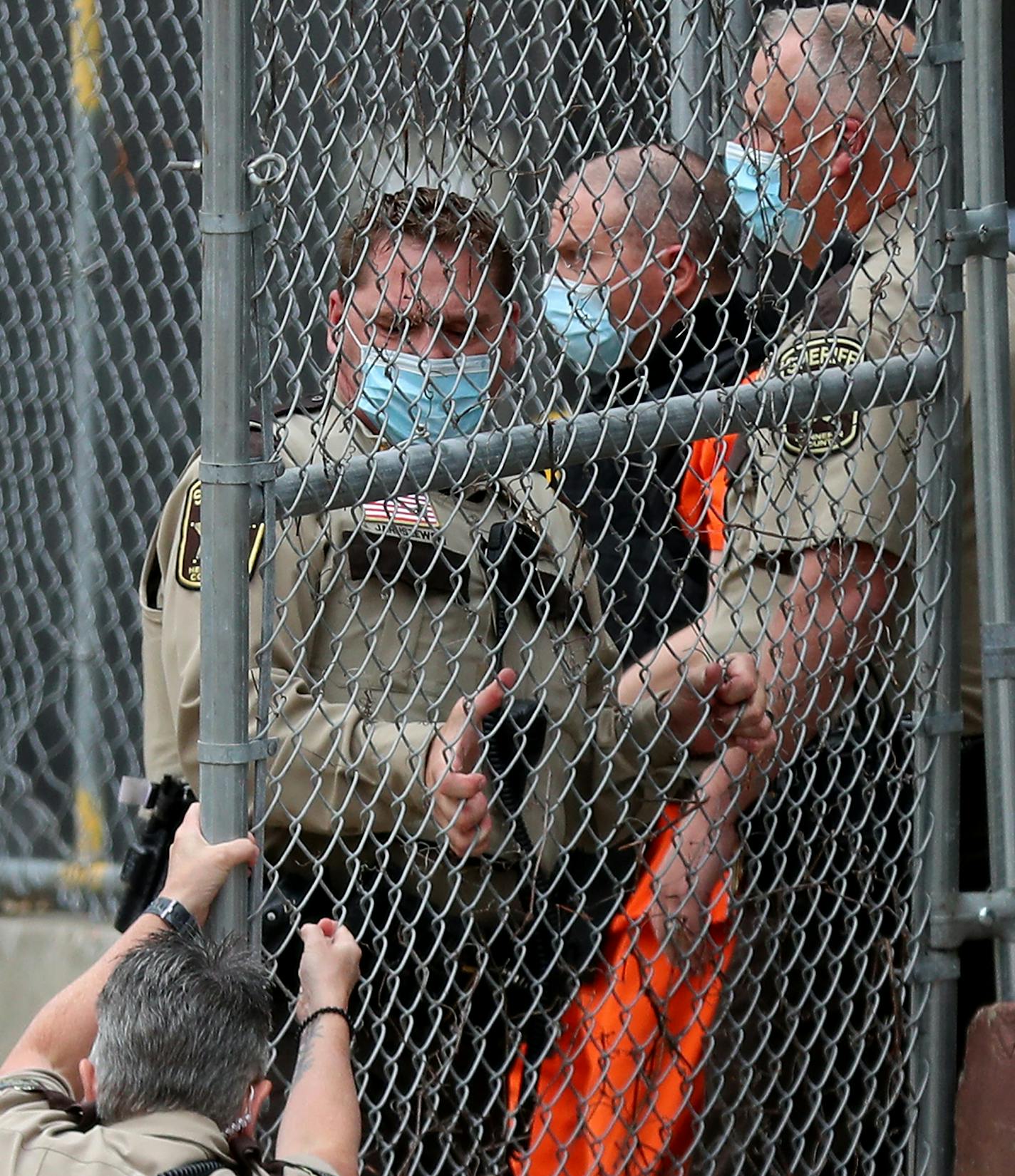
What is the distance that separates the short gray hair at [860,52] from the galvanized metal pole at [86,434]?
6.04 feet

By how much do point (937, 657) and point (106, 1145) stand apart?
1579 millimetres

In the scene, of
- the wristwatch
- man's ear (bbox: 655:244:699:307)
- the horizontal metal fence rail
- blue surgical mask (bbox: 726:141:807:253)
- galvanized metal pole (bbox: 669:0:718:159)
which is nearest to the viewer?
the wristwatch

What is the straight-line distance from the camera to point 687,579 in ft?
10.8

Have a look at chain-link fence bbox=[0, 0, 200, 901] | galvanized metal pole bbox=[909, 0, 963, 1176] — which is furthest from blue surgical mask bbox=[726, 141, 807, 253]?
chain-link fence bbox=[0, 0, 200, 901]

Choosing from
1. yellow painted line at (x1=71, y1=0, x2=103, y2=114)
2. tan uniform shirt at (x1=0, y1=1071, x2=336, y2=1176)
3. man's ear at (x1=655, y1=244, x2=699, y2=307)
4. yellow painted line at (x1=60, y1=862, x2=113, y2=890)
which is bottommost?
yellow painted line at (x1=60, y1=862, x2=113, y2=890)

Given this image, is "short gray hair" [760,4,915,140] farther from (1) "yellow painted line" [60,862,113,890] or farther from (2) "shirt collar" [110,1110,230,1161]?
(1) "yellow painted line" [60,862,113,890]

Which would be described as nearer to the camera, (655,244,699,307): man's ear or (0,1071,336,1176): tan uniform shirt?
(0,1071,336,1176): tan uniform shirt

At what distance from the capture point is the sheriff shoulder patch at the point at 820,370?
9.32 feet

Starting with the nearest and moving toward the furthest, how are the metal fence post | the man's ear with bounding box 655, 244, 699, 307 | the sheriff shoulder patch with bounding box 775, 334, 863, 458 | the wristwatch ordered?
the wristwatch, the sheriff shoulder patch with bounding box 775, 334, 863, 458, the metal fence post, the man's ear with bounding box 655, 244, 699, 307

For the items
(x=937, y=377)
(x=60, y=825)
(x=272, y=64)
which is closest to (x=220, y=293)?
(x=272, y=64)

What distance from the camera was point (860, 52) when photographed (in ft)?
11.0

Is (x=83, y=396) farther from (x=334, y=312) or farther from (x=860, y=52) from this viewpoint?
(x=860, y=52)

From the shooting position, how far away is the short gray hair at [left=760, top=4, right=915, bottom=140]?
2998 millimetres

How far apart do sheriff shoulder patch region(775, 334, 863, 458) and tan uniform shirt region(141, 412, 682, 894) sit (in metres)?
0.40
